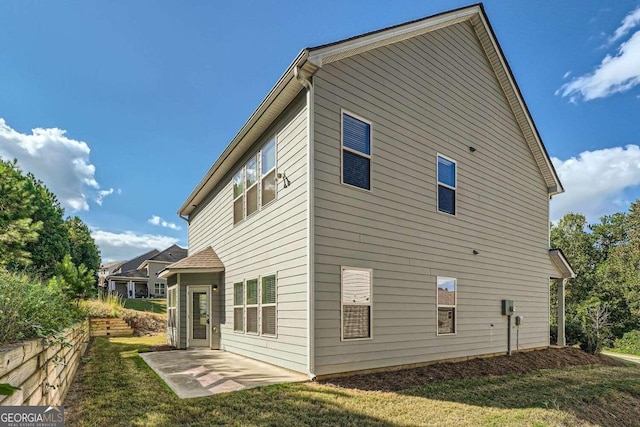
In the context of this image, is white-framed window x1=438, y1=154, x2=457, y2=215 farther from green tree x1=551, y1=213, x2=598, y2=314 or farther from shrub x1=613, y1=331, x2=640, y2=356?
green tree x1=551, y1=213, x2=598, y2=314

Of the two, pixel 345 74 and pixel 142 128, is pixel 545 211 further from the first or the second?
pixel 142 128

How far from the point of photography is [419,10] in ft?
31.1

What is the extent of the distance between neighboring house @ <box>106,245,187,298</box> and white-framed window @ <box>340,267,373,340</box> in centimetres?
3802

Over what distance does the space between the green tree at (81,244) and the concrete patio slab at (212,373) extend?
1170 inches

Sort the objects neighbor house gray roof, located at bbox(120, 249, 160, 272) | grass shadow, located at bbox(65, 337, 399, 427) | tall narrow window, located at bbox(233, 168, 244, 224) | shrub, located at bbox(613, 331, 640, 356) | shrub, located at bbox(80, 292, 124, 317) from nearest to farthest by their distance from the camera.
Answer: grass shadow, located at bbox(65, 337, 399, 427), tall narrow window, located at bbox(233, 168, 244, 224), shrub, located at bbox(80, 292, 124, 317), shrub, located at bbox(613, 331, 640, 356), neighbor house gray roof, located at bbox(120, 249, 160, 272)

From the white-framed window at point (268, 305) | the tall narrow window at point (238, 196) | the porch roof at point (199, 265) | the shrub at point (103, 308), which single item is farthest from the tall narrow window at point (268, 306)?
the shrub at point (103, 308)

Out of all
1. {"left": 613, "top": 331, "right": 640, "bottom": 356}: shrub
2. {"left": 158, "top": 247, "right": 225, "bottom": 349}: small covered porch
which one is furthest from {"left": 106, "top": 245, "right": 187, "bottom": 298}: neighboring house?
{"left": 613, "top": 331, "right": 640, "bottom": 356}: shrub

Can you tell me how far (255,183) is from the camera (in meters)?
9.27

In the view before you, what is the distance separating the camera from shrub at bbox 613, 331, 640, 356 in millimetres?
20031

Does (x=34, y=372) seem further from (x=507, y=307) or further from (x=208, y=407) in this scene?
(x=507, y=307)

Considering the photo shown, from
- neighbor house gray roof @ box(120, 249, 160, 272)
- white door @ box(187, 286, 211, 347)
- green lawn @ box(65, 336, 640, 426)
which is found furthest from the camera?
neighbor house gray roof @ box(120, 249, 160, 272)

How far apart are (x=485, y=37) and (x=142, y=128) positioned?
12.6 metres

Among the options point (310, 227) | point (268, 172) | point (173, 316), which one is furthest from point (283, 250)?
point (173, 316)

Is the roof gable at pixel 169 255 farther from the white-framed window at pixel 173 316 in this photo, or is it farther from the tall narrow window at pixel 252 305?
the tall narrow window at pixel 252 305
